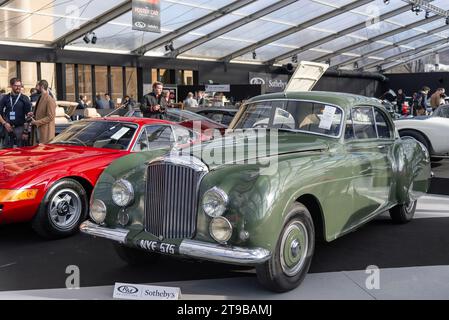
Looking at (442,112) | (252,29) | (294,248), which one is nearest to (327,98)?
(294,248)

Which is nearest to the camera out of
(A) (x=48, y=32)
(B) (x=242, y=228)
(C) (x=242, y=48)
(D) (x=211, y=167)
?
(B) (x=242, y=228)

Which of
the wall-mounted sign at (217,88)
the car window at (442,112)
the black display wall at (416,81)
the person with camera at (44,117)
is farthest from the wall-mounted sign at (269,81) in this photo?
the person with camera at (44,117)

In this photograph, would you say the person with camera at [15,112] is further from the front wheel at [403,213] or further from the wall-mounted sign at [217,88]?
the wall-mounted sign at [217,88]

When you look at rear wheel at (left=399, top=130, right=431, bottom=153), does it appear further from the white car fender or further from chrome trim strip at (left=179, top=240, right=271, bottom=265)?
chrome trim strip at (left=179, top=240, right=271, bottom=265)

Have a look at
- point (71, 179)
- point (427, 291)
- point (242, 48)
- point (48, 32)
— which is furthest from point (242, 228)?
point (242, 48)

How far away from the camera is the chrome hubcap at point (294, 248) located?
370cm

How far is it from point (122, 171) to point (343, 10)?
65.4ft

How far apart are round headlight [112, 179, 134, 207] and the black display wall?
33182 mm

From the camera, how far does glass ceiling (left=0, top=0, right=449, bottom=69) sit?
16594 millimetres

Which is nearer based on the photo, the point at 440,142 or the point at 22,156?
the point at 22,156

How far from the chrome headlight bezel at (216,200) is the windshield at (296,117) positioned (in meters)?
1.58

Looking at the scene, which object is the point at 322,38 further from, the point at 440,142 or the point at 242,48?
the point at 440,142

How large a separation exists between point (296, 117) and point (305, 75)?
14.1ft

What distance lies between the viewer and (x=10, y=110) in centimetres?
830
